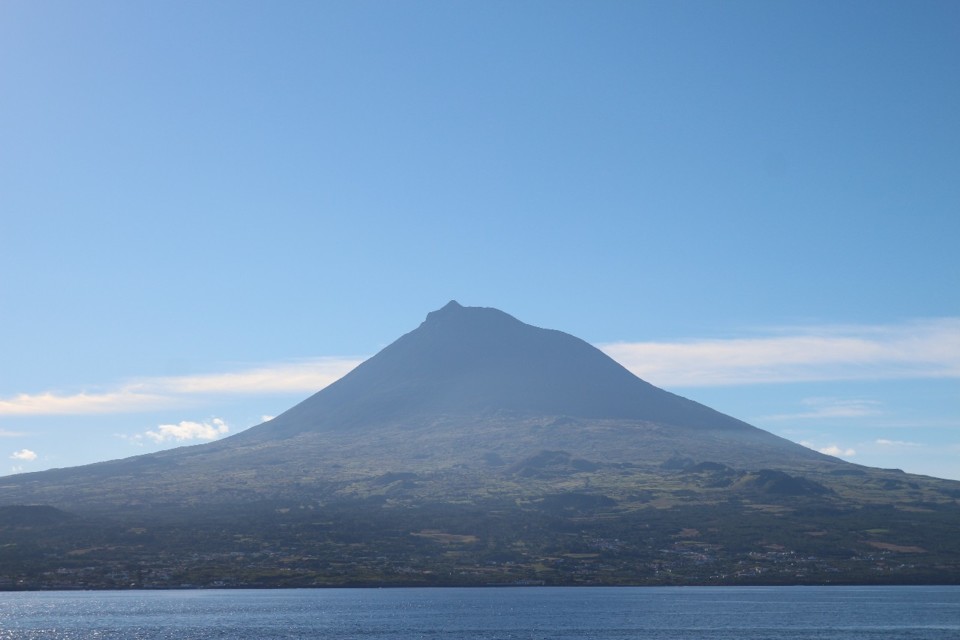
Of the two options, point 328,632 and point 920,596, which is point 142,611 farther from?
point 920,596

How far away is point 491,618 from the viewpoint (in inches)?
6255

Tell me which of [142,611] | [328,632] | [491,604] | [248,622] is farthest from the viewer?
[491,604]

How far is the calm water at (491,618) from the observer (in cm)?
13200

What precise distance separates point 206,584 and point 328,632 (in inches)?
2426

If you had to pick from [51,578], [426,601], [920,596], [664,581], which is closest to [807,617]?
[664,581]

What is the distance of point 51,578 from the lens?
649ft

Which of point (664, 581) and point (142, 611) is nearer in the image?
point (142, 611)

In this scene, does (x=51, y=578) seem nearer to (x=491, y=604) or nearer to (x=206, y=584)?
(x=206, y=584)

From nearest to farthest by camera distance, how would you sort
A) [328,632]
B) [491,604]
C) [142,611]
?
[328,632] → [142,611] → [491,604]

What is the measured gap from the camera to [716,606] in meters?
179

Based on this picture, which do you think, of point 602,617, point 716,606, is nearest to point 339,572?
point 602,617

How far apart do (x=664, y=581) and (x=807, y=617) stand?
1616 inches

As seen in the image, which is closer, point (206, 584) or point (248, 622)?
point (248, 622)

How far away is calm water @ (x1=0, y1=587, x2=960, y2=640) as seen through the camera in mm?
132000
